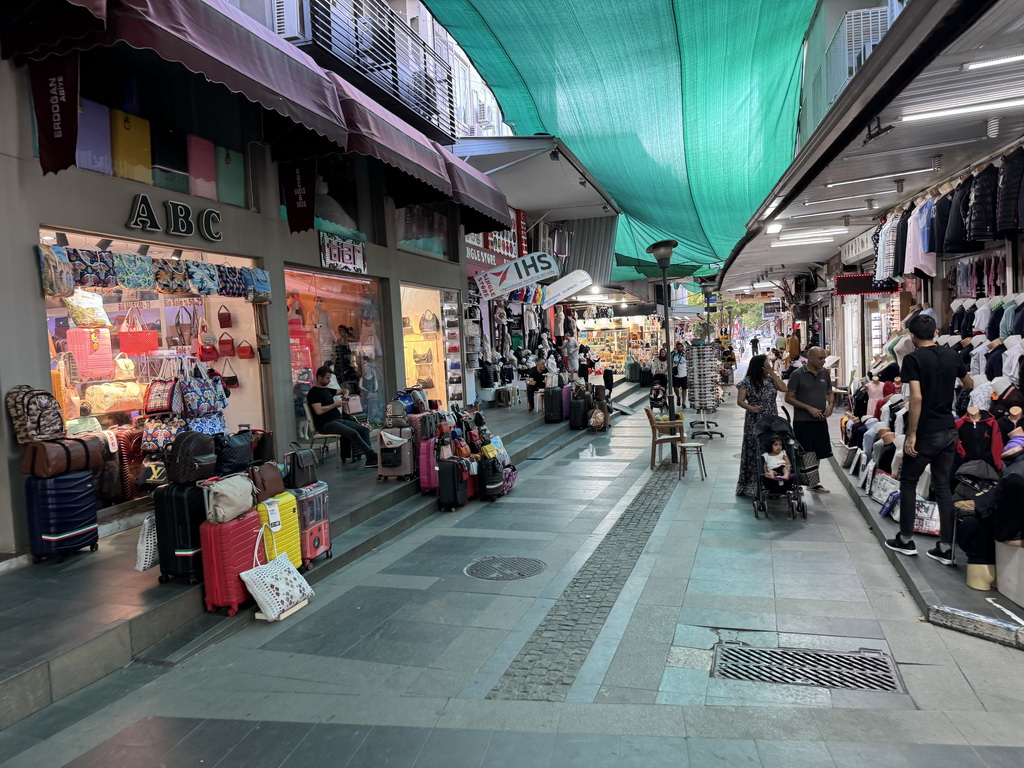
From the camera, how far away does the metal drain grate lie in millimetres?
3557

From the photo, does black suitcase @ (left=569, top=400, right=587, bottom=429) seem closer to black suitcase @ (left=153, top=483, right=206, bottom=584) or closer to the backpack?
black suitcase @ (left=153, top=483, right=206, bottom=584)

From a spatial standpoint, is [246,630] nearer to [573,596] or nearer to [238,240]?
[573,596]

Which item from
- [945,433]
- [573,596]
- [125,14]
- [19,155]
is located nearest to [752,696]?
[573,596]

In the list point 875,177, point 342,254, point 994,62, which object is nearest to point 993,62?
point 994,62

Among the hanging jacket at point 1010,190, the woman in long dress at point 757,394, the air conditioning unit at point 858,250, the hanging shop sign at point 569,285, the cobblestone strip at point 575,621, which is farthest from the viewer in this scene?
the hanging shop sign at point 569,285

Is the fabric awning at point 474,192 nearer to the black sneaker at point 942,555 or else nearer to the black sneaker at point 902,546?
the black sneaker at point 902,546

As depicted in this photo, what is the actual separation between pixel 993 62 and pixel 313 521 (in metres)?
6.04

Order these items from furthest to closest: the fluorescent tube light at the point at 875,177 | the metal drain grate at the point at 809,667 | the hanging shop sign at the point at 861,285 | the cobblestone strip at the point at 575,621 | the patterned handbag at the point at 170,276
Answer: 1. the hanging shop sign at the point at 861,285
2. the fluorescent tube light at the point at 875,177
3. the patterned handbag at the point at 170,276
4. the cobblestone strip at the point at 575,621
5. the metal drain grate at the point at 809,667

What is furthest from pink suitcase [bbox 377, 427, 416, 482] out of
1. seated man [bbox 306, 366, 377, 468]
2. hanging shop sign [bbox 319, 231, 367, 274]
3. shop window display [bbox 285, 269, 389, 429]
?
hanging shop sign [bbox 319, 231, 367, 274]

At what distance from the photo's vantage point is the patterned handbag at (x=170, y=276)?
21.6 ft

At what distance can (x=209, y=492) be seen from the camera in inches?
180

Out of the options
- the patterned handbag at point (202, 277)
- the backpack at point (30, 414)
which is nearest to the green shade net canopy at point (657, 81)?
the patterned handbag at point (202, 277)

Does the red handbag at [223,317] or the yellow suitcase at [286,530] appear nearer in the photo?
the yellow suitcase at [286,530]

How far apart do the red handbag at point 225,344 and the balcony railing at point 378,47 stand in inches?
167
